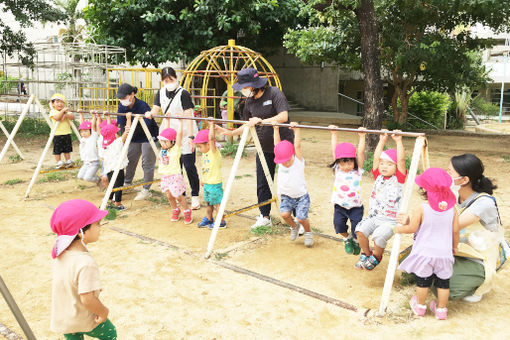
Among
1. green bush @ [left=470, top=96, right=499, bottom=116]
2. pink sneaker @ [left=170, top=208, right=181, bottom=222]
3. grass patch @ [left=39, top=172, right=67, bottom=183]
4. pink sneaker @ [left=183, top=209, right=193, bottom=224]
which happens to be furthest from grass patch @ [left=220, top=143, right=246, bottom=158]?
green bush @ [left=470, top=96, right=499, bottom=116]

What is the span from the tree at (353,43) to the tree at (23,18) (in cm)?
719

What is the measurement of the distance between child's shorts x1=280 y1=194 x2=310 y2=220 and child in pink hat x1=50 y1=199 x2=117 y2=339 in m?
2.66

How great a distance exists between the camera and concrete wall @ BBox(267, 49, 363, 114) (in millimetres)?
21000

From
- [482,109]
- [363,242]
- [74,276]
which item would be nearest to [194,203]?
[363,242]

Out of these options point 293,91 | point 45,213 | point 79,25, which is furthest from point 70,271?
point 79,25

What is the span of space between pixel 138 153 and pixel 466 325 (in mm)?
4960

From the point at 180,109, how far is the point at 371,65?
5.49 meters

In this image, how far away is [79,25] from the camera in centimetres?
2872

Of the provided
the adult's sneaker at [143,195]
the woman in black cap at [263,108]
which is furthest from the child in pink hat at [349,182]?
the adult's sneaker at [143,195]

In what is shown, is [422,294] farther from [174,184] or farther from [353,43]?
[353,43]

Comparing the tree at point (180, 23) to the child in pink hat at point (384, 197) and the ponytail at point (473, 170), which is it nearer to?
the child in pink hat at point (384, 197)

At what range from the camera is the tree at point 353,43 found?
9.62 metres

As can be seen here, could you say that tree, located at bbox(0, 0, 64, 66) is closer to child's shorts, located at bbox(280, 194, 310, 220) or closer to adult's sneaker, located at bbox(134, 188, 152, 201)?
adult's sneaker, located at bbox(134, 188, 152, 201)

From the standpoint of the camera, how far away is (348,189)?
4.23 m
